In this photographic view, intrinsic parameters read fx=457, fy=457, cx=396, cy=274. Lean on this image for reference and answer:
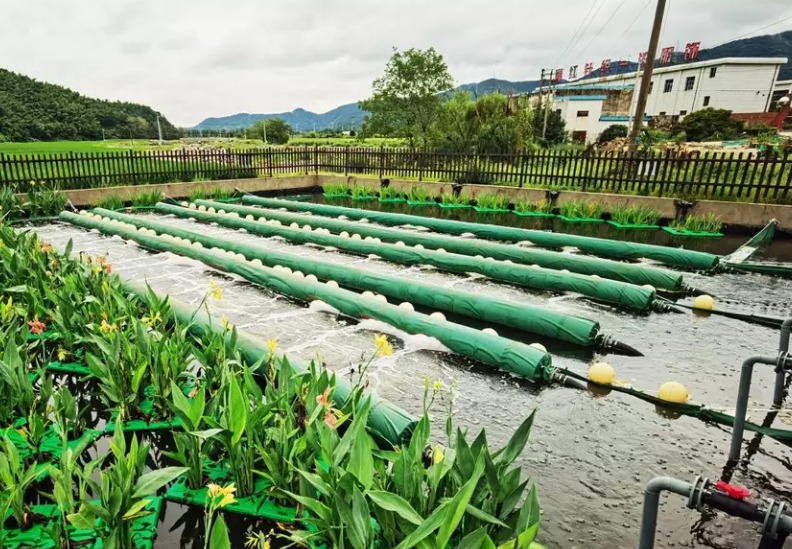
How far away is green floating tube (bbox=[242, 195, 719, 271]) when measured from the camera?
26.1 feet

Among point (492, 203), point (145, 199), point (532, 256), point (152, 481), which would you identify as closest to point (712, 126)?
point (492, 203)

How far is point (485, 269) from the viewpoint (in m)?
7.57

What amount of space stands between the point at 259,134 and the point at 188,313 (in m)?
104

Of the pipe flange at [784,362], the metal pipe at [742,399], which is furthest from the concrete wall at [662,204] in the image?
the pipe flange at [784,362]

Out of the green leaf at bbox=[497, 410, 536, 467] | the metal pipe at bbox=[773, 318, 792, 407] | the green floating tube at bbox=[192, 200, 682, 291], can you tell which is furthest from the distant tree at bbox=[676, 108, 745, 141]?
the green leaf at bbox=[497, 410, 536, 467]

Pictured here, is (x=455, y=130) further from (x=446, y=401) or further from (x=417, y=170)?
(x=446, y=401)

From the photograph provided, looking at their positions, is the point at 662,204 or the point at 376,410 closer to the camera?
the point at 376,410

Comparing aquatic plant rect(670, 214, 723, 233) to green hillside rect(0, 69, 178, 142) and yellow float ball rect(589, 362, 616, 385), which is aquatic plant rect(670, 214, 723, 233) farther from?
green hillside rect(0, 69, 178, 142)

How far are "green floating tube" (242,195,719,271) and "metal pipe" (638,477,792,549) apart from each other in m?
7.42

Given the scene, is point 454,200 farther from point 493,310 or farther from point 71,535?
point 71,535

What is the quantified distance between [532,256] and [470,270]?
1.23 m

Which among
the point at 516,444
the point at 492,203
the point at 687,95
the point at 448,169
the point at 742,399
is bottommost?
the point at 492,203

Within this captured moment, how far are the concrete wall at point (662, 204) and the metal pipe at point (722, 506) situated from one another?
11868mm

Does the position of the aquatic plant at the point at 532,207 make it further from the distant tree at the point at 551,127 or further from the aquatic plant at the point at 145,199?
the distant tree at the point at 551,127
